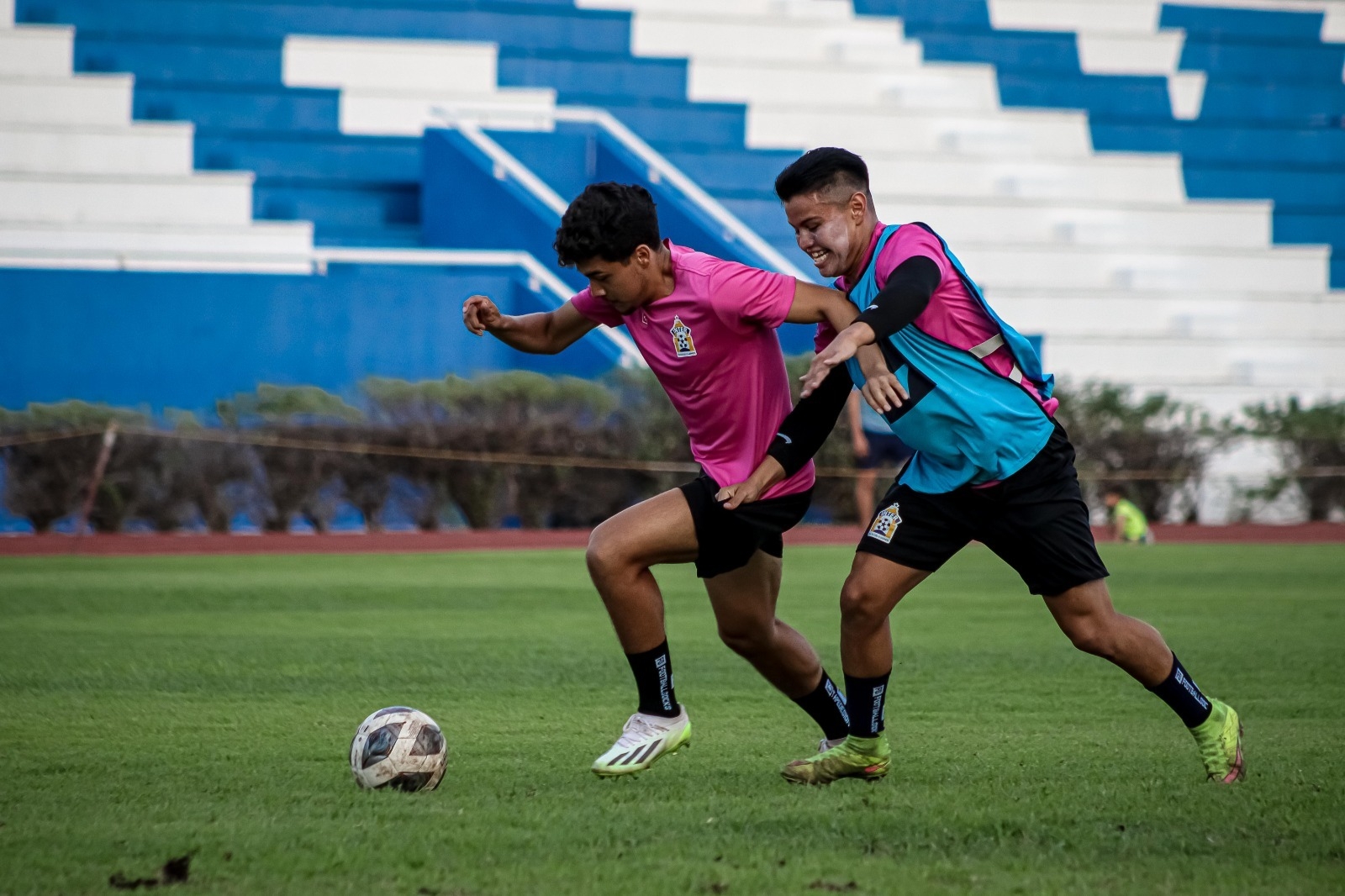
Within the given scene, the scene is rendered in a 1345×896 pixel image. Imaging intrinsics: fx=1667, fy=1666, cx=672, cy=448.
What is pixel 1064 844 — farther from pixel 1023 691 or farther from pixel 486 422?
pixel 486 422

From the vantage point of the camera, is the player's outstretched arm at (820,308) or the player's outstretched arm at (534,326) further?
the player's outstretched arm at (534,326)

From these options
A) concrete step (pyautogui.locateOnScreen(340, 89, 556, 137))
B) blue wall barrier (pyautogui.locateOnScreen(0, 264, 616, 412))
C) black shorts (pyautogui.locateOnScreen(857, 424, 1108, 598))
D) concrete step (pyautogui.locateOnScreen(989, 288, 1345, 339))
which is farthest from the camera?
concrete step (pyautogui.locateOnScreen(989, 288, 1345, 339))

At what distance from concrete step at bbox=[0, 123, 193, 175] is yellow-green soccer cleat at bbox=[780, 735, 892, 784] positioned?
22.3m

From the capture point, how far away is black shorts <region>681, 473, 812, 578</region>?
5.23m

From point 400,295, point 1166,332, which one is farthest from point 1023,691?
point 1166,332

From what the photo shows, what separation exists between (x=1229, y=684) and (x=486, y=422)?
13.8m

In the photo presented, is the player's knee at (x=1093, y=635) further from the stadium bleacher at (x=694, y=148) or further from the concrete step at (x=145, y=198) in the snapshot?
the concrete step at (x=145, y=198)

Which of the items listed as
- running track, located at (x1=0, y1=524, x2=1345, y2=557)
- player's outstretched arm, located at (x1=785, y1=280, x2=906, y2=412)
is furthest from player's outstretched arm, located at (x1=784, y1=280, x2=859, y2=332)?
running track, located at (x1=0, y1=524, x2=1345, y2=557)

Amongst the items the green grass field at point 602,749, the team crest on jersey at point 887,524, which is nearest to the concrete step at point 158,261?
the green grass field at point 602,749

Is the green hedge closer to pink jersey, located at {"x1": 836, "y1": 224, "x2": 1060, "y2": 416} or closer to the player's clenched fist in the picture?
the player's clenched fist

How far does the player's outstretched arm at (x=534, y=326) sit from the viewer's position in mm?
5676

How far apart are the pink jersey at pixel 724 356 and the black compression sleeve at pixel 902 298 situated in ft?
1.36

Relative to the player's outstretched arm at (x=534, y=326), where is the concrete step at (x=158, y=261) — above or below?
below

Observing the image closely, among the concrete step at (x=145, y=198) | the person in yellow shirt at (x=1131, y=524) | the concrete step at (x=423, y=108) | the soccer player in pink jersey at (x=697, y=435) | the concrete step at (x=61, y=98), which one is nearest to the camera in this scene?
the soccer player in pink jersey at (x=697, y=435)
